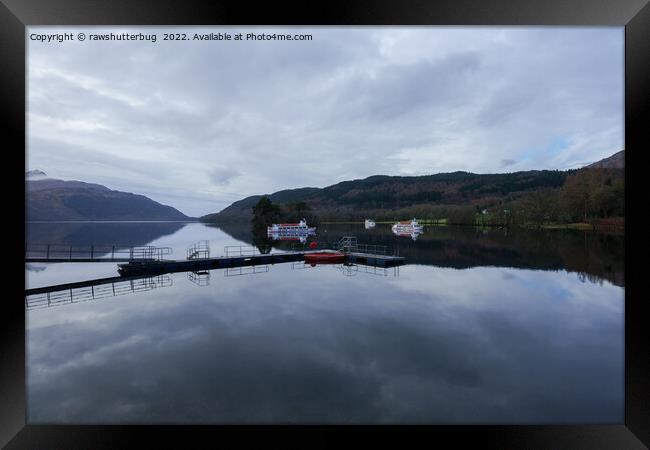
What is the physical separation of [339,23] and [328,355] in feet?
25.8

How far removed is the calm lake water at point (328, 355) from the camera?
5969 mm

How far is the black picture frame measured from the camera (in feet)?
10.3

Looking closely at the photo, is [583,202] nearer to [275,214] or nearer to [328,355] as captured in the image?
[275,214]

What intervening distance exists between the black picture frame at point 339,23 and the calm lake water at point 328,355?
1147 millimetres

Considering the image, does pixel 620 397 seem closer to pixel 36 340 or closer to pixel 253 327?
pixel 253 327

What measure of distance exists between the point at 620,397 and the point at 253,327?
34.5 feet

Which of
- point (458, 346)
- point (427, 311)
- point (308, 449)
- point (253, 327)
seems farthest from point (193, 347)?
point (427, 311)

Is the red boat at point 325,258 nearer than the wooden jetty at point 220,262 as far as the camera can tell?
No

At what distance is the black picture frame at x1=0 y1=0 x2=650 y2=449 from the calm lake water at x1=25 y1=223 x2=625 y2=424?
1147mm

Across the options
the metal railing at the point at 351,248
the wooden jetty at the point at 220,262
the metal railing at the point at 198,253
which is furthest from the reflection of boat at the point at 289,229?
the wooden jetty at the point at 220,262

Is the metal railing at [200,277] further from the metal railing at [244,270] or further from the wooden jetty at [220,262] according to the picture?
the metal railing at [244,270]

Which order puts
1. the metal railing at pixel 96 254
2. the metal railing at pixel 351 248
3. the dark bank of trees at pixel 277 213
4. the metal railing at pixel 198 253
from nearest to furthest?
1. the metal railing at pixel 96 254
2. the metal railing at pixel 198 253
3. the metal railing at pixel 351 248
4. the dark bank of trees at pixel 277 213

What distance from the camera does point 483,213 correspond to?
3531 inches

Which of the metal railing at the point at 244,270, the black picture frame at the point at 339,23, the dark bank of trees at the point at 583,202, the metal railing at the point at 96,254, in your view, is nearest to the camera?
the black picture frame at the point at 339,23
